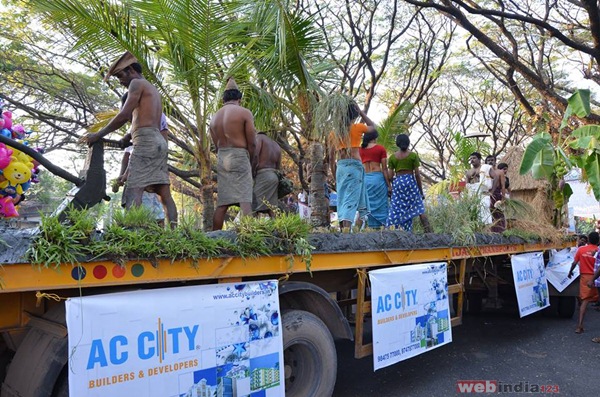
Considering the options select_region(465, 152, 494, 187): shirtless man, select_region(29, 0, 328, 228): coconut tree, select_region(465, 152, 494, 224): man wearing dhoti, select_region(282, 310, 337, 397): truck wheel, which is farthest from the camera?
select_region(465, 152, 494, 187): shirtless man

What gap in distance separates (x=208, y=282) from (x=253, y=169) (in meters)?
2.31

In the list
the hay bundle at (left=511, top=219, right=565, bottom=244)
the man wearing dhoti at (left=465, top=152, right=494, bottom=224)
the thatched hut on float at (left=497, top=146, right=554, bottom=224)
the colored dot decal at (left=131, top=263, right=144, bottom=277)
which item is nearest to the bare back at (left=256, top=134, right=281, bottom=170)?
the colored dot decal at (left=131, top=263, right=144, bottom=277)

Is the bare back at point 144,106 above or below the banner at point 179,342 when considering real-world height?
above

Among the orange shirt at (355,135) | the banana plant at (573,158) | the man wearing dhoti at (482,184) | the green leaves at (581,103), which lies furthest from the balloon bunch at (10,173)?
the green leaves at (581,103)

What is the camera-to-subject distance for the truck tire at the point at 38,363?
2.30 meters

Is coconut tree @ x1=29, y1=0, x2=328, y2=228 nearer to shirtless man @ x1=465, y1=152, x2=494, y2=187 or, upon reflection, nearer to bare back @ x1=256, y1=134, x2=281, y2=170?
bare back @ x1=256, y1=134, x2=281, y2=170

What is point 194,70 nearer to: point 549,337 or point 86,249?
point 86,249

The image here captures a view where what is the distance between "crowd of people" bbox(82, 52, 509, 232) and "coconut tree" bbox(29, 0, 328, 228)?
747 mm

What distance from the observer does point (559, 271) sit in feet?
24.1

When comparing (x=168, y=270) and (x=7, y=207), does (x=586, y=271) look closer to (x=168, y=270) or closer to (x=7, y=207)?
(x=168, y=270)

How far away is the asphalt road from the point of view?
431 centimetres

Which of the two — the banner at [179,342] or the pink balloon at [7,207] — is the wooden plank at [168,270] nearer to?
the banner at [179,342]

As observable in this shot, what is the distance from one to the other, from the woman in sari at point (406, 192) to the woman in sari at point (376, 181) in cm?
18

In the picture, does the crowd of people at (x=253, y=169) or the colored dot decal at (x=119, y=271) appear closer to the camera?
the colored dot decal at (x=119, y=271)
